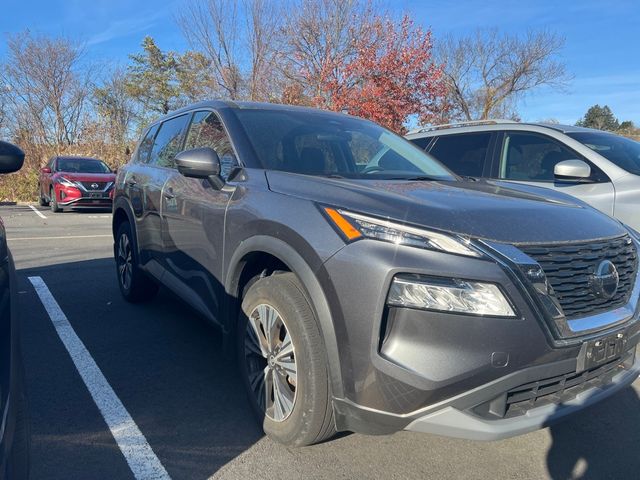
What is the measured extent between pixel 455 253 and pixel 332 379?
0.73 m

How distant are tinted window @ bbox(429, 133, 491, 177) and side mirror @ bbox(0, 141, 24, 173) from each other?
4262 mm

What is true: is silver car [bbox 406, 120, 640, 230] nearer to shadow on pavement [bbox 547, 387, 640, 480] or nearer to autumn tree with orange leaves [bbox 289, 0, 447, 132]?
shadow on pavement [bbox 547, 387, 640, 480]

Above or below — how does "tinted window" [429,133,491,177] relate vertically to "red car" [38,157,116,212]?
above

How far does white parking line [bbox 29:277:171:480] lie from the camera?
2453mm

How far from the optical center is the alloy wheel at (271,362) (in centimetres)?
250

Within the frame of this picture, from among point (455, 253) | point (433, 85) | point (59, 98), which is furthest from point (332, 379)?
point (59, 98)

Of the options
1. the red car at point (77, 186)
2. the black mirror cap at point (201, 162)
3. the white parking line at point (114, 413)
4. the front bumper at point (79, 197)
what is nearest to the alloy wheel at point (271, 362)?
the white parking line at point (114, 413)

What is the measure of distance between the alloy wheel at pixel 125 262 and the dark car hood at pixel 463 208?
265 centimetres

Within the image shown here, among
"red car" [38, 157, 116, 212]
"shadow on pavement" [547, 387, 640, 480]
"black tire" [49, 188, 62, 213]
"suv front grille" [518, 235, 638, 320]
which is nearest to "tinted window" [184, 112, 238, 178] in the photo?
"suv front grille" [518, 235, 638, 320]

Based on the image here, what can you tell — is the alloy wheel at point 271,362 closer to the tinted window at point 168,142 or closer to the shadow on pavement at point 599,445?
the shadow on pavement at point 599,445

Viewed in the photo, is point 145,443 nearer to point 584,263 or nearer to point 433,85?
point 584,263

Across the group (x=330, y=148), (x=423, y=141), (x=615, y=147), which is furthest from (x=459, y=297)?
(x=423, y=141)

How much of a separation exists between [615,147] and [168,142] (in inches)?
167

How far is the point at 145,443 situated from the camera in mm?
2650
